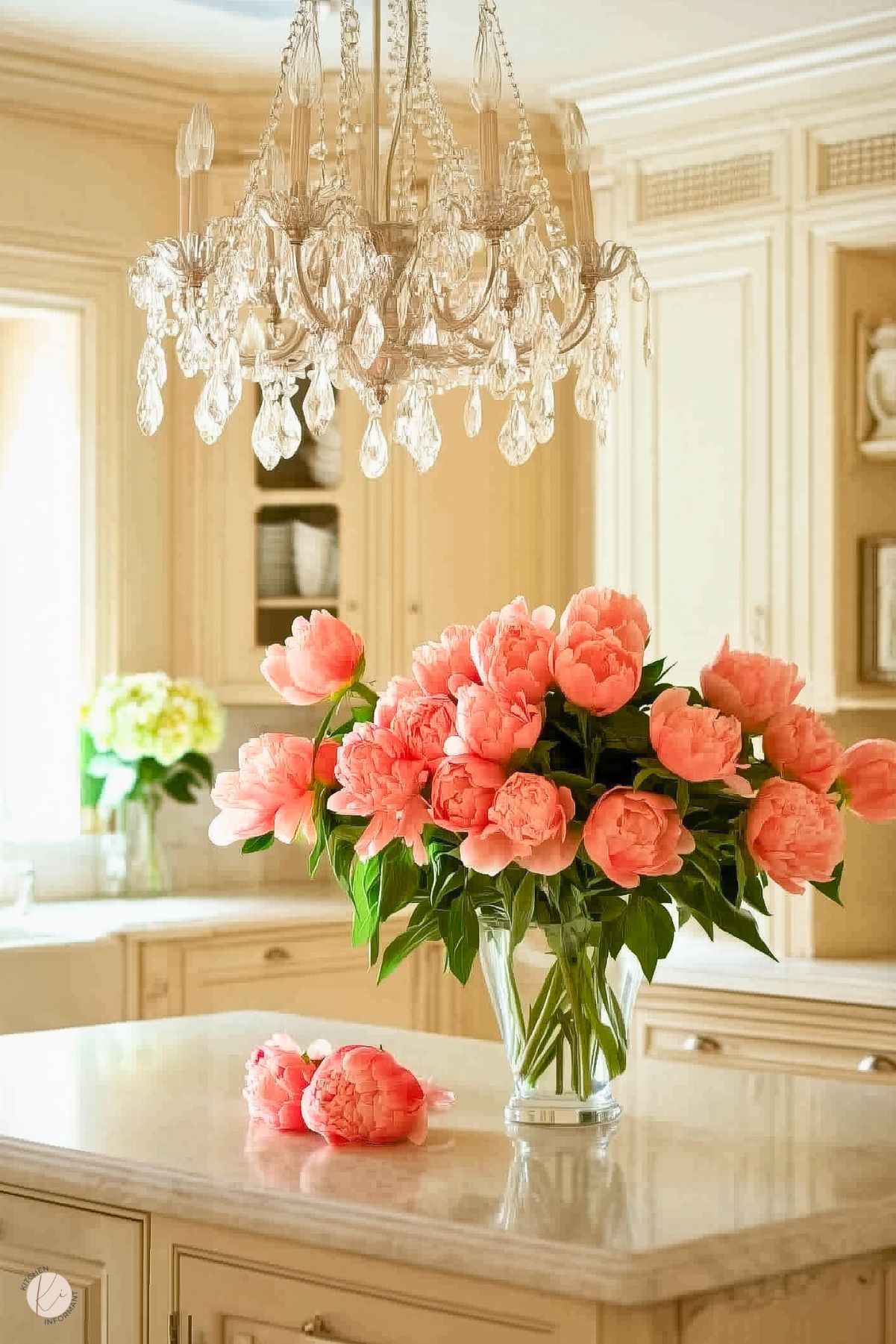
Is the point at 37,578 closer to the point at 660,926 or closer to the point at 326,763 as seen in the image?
the point at 326,763

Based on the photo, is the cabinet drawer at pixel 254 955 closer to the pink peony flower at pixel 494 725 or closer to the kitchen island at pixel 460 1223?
the kitchen island at pixel 460 1223

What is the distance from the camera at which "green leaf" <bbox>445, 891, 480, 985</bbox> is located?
1945 mm

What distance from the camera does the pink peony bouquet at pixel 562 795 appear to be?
1842 mm

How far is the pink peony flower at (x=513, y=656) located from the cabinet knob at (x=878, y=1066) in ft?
6.86

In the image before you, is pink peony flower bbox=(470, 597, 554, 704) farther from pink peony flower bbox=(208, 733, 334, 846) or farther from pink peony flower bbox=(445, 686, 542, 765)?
pink peony flower bbox=(208, 733, 334, 846)

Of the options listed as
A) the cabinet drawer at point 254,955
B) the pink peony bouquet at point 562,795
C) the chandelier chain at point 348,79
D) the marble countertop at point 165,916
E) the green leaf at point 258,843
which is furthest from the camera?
the cabinet drawer at point 254,955

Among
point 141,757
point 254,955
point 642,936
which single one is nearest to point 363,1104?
point 642,936

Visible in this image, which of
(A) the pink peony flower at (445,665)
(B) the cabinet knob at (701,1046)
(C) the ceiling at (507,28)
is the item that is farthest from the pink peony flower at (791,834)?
(C) the ceiling at (507,28)

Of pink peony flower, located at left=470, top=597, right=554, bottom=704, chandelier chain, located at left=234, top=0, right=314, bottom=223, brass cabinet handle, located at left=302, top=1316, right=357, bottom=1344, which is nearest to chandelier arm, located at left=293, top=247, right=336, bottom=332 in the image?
chandelier chain, located at left=234, top=0, right=314, bottom=223

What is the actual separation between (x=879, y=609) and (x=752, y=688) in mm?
2398

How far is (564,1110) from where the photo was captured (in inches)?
79.3

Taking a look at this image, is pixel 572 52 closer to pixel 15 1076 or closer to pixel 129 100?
pixel 129 100

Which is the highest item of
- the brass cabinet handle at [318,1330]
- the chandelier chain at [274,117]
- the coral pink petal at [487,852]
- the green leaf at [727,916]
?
the chandelier chain at [274,117]

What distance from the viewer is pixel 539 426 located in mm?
2451
